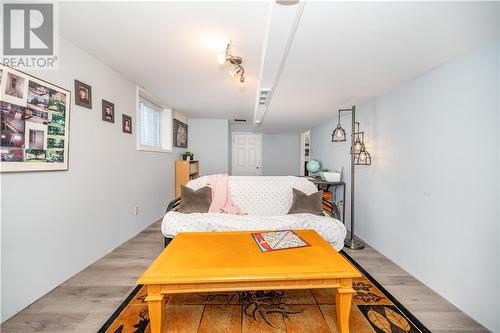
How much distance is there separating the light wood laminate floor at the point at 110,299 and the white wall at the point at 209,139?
3.44m

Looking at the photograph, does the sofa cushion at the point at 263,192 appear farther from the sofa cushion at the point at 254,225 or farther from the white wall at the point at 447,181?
the white wall at the point at 447,181

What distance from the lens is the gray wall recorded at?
725cm

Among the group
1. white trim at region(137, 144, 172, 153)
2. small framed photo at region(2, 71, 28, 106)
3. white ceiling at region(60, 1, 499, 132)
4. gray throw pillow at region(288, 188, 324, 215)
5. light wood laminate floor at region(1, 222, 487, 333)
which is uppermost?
white ceiling at region(60, 1, 499, 132)

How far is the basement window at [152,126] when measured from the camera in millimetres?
3702

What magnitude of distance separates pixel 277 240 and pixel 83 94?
2.42 metres

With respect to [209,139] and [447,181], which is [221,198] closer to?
[447,181]

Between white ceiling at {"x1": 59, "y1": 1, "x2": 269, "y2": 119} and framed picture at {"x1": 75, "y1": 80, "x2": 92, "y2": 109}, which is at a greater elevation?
white ceiling at {"x1": 59, "y1": 1, "x2": 269, "y2": 119}

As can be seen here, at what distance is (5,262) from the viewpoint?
1.61m

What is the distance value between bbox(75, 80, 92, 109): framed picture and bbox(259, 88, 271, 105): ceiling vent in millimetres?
1953

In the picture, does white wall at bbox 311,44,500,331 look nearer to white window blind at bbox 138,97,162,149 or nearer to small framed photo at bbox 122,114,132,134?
small framed photo at bbox 122,114,132,134

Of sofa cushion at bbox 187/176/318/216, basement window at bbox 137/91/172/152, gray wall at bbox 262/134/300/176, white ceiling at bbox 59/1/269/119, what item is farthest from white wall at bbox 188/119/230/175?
sofa cushion at bbox 187/176/318/216

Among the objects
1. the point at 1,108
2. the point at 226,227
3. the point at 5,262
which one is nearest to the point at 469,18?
the point at 226,227

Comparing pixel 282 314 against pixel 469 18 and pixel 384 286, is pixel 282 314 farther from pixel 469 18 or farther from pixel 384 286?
pixel 469 18

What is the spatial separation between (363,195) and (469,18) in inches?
94.8
